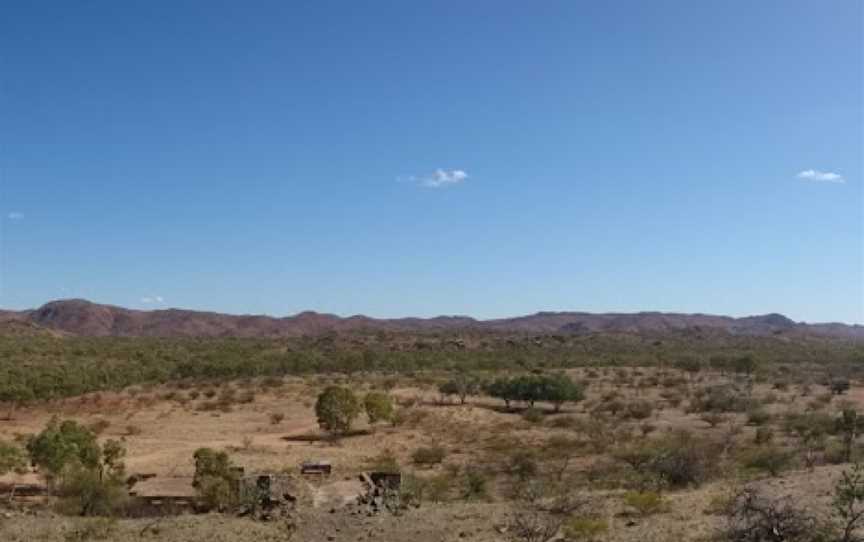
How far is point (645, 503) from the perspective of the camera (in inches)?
645

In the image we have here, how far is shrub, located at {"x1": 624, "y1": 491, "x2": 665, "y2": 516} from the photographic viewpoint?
641 inches

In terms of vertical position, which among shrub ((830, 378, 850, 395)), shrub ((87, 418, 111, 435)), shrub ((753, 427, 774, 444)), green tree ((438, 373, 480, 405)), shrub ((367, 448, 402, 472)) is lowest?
shrub ((367, 448, 402, 472))

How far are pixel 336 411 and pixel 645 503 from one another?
807 inches

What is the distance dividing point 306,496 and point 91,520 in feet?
13.2

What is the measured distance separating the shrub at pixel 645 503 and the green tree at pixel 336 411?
65.6 feet

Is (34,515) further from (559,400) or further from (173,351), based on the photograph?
(173,351)

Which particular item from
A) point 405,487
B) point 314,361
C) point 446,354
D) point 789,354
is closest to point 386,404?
point 405,487

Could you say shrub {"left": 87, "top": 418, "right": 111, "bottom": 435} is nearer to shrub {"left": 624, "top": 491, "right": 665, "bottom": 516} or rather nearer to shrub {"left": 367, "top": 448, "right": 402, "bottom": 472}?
shrub {"left": 367, "top": 448, "right": 402, "bottom": 472}

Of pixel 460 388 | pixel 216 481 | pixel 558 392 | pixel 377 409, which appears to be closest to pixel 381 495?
pixel 216 481

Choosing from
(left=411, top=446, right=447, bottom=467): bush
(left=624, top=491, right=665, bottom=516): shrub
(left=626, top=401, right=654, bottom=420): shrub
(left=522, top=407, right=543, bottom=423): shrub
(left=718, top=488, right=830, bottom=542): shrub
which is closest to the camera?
(left=718, top=488, right=830, bottom=542): shrub

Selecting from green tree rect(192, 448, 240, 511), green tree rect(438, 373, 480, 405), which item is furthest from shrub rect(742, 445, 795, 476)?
green tree rect(438, 373, 480, 405)

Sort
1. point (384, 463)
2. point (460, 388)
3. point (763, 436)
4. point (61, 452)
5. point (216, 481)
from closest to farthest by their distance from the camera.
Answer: point (216, 481), point (61, 452), point (384, 463), point (763, 436), point (460, 388)

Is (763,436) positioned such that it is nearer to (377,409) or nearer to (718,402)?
(718,402)

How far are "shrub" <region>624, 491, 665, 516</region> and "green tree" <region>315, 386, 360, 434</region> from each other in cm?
2000
